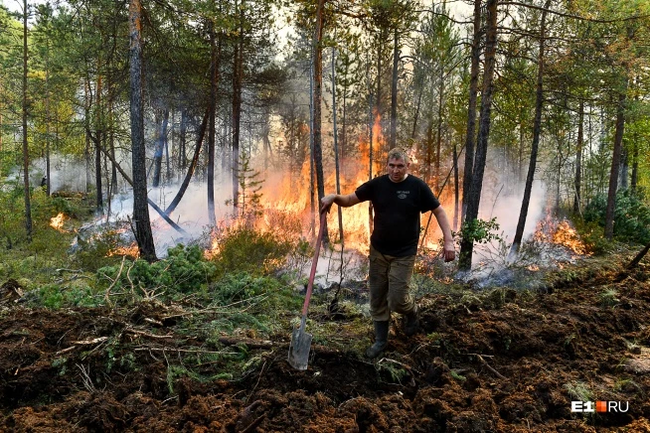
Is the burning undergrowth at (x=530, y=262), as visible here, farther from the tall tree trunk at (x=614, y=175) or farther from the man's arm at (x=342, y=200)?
the man's arm at (x=342, y=200)

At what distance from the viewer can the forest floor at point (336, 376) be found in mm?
3305

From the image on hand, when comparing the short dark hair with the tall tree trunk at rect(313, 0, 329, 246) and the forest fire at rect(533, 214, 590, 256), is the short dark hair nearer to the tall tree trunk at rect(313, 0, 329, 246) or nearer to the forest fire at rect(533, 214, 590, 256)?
the tall tree trunk at rect(313, 0, 329, 246)

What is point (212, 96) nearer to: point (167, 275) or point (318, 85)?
point (318, 85)

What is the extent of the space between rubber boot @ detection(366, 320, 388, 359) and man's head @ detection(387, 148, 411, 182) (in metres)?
1.62

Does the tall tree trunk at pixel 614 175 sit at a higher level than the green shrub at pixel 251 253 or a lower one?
higher

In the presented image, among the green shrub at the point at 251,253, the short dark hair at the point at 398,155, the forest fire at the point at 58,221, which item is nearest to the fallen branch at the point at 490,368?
the short dark hair at the point at 398,155

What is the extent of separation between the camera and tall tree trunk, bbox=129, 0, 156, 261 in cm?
970

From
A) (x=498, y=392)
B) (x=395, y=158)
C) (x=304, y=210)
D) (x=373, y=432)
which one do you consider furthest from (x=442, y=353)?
(x=304, y=210)

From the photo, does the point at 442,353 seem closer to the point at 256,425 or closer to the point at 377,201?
the point at 377,201

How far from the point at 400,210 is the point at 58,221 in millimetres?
19124

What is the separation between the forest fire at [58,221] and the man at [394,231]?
1717cm

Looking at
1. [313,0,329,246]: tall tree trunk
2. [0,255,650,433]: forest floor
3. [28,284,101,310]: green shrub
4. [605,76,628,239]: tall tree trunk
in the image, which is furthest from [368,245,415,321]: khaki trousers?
[605,76,628,239]: tall tree trunk

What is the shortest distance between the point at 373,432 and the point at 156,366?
2225 mm

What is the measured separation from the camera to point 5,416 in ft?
11.4
